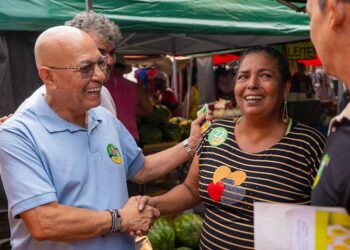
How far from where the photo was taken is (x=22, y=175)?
5.17 ft

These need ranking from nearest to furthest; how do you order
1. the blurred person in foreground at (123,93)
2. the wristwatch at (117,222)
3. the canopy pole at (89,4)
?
1. the wristwatch at (117,222)
2. the canopy pole at (89,4)
3. the blurred person in foreground at (123,93)

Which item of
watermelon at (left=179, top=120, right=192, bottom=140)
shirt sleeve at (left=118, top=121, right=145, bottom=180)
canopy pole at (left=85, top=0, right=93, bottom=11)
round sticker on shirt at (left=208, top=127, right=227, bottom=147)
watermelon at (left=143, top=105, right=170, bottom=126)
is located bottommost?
watermelon at (left=179, top=120, right=192, bottom=140)

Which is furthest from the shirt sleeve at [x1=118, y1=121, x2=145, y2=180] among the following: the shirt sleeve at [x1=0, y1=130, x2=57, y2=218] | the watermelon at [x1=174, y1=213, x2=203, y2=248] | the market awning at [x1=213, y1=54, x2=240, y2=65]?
the market awning at [x1=213, y1=54, x2=240, y2=65]

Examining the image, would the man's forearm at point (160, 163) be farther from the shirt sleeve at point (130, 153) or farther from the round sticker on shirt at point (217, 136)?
the round sticker on shirt at point (217, 136)

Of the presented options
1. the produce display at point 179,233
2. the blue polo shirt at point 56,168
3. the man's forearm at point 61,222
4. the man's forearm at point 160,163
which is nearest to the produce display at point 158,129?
the produce display at point 179,233

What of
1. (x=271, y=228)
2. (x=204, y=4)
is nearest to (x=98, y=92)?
(x=271, y=228)

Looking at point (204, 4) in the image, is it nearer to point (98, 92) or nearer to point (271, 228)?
point (98, 92)

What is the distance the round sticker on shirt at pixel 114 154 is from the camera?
186 cm

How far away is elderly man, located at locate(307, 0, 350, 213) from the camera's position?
945mm

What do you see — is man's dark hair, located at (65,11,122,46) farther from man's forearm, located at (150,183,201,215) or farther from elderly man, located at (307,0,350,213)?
elderly man, located at (307,0,350,213)

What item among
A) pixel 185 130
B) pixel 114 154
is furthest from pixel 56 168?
pixel 185 130

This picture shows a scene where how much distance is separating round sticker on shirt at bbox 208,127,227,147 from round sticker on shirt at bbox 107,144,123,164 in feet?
1.54

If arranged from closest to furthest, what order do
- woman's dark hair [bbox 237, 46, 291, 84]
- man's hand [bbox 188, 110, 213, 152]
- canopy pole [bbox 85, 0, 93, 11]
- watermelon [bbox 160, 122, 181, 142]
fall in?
1. woman's dark hair [bbox 237, 46, 291, 84]
2. man's hand [bbox 188, 110, 213, 152]
3. canopy pole [bbox 85, 0, 93, 11]
4. watermelon [bbox 160, 122, 181, 142]

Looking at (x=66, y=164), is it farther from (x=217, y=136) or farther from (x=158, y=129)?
(x=158, y=129)
